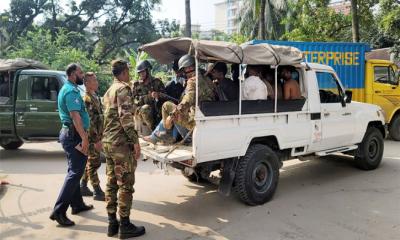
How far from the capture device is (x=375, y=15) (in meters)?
16.9

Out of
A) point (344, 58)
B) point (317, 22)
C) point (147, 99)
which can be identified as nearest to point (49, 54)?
point (317, 22)

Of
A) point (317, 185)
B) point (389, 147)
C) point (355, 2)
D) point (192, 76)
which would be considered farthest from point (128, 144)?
point (355, 2)

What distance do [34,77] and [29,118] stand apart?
33.4 inches

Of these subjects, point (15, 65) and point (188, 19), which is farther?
point (188, 19)

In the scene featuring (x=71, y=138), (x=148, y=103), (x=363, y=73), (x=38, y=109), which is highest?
(x=363, y=73)

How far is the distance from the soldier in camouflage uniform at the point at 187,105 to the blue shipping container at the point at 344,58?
646 centimetres

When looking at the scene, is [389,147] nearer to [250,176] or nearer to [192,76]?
[250,176]

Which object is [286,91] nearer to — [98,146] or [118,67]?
[118,67]

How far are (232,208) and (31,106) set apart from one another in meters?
5.12

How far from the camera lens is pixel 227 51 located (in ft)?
16.1

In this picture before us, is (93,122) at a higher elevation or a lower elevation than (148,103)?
lower

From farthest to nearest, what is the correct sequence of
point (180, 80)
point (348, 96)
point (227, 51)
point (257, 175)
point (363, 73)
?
point (363, 73) < point (348, 96) < point (180, 80) < point (257, 175) < point (227, 51)

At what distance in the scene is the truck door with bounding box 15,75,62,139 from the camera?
325 inches

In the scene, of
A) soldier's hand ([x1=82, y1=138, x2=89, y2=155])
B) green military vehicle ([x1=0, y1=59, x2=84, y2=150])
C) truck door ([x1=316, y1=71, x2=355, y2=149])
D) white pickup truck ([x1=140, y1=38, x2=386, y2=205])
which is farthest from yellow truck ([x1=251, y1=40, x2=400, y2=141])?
soldier's hand ([x1=82, y1=138, x2=89, y2=155])
